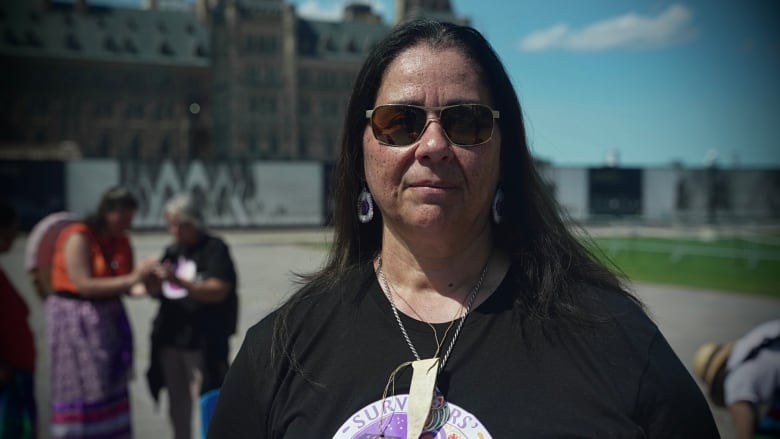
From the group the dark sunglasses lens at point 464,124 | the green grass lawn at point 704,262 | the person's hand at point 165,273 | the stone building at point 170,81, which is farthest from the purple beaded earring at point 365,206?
the stone building at point 170,81

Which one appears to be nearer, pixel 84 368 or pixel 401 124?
pixel 401 124

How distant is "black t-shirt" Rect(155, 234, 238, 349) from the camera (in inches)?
200

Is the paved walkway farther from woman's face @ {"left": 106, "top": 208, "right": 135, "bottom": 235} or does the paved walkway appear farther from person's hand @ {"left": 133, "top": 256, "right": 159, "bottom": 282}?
woman's face @ {"left": 106, "top": 208, "right": 135, "bottom": 235}

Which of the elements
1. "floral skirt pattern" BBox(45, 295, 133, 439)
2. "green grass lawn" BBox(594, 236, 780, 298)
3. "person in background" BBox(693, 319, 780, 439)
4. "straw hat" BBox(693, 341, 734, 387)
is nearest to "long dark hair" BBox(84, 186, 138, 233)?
"floral skirt pattern" BBox(45, 295, 133, 439)

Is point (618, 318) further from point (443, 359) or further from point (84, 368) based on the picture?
point (84, 368)

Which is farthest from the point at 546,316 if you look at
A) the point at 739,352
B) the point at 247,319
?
the point at 247,319

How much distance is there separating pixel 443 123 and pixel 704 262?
2026cm

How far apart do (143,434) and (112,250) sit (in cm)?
174

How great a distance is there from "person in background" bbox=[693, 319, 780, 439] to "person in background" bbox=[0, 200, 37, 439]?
3.77 m

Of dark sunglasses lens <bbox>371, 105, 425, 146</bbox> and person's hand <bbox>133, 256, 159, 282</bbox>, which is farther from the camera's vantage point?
person's hand <bbox>133, 256, 159, 282</bbox>

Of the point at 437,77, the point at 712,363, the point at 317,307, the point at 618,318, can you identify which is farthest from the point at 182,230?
the point at 618,318

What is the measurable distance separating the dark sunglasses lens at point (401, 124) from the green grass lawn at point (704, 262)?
10061mm

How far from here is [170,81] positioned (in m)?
75.3

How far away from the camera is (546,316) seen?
5.53 feet
